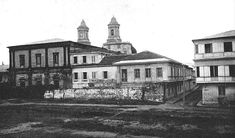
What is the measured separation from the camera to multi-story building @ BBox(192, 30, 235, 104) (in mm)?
28281

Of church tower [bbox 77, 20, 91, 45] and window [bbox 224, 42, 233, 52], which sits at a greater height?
church tower [bbox 77, 20, 91, 45]

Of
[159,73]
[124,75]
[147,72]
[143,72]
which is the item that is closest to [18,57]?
[124,75]

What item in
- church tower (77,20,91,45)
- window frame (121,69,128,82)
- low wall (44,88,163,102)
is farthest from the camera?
church tower (77,20,91,45)

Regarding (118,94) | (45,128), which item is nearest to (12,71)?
(118,94)

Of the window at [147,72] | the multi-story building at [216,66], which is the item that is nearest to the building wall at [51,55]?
the window at [147,72]

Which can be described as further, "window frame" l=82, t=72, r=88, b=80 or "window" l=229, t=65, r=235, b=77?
"window frame" l=82, t=72, r=88, b=80

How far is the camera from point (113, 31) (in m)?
71.1

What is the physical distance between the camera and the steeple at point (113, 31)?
69.7 meters

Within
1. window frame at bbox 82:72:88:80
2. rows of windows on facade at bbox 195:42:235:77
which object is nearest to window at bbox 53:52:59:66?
window frame at bbox 82:72:88:80

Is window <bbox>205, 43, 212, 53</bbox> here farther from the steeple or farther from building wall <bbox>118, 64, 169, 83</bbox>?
the steeple

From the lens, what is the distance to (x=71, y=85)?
4462 cm

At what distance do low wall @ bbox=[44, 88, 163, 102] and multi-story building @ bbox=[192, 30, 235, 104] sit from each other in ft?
19.6

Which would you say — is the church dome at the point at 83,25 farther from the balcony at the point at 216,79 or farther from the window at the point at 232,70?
the window at the point at 232,70

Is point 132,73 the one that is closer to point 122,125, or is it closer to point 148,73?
point 148,73
